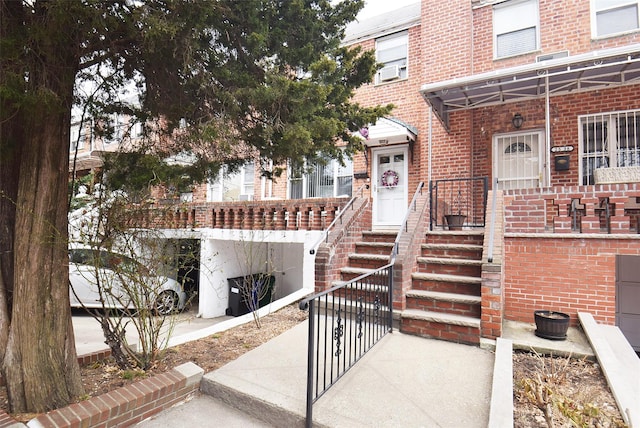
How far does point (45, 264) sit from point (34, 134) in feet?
3.57

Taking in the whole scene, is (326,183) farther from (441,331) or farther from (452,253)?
(441,331)

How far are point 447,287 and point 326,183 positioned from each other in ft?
18.9

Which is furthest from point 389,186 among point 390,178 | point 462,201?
point 462,201

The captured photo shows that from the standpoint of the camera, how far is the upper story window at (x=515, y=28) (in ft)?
25.4

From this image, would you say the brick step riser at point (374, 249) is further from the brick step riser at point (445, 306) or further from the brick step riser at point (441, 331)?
the brick step riser at point (441, 331)

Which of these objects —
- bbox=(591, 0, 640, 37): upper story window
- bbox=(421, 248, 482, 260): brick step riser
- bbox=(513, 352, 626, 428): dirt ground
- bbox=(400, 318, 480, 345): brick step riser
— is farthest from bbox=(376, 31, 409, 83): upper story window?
bbox=(513, 352, 626, 428): dirt ground

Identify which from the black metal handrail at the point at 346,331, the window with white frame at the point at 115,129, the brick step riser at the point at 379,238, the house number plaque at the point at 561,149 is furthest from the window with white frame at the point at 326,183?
the window with white frame at the point at 115,129

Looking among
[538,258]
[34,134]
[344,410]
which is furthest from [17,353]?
[538,258]

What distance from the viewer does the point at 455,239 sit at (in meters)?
5.63

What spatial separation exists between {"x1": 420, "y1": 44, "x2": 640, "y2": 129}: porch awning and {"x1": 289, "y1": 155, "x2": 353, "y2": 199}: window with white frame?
3007mm

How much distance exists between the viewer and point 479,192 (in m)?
7.61

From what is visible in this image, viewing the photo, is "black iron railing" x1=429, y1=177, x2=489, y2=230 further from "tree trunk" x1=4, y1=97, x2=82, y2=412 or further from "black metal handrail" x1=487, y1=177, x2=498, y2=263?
"tree trunk" x1=4, y1=97, x2=82, y2=412

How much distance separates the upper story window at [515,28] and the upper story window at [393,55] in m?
2.17

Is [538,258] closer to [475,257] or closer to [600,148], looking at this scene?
[475,257]
